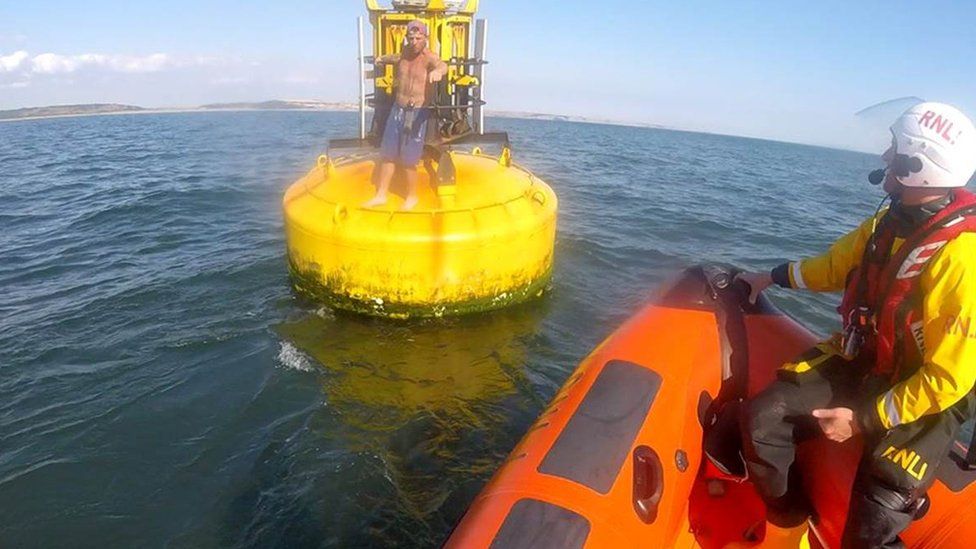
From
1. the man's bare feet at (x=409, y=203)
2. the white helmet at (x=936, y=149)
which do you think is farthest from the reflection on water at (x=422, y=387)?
the white helmet at (x=936, y=149)

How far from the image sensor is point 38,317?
638 centimetres

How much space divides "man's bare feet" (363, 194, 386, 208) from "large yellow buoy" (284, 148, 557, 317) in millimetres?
61

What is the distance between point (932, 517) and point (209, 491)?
4.23m

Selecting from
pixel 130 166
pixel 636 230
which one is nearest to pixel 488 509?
pixel 636 230

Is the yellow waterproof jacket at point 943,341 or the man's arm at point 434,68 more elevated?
the man's arm at point 434,68

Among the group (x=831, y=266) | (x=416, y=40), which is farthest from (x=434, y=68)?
(x=831, y=266)

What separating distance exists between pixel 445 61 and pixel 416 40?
111cm

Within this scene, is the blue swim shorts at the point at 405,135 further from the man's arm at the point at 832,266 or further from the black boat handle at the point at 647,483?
the black boat handle at the point at 647,483

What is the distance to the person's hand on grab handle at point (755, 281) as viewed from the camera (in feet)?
11.3

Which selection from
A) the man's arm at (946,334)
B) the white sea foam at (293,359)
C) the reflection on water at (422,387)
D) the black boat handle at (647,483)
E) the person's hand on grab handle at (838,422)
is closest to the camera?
the man's arm at (946,334)

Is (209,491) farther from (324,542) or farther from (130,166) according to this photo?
(130,166)

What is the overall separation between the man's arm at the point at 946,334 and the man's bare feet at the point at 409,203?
4.33 m

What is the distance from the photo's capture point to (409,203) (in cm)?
571

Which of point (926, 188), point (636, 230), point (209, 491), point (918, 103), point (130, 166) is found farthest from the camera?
point (130, 166)
